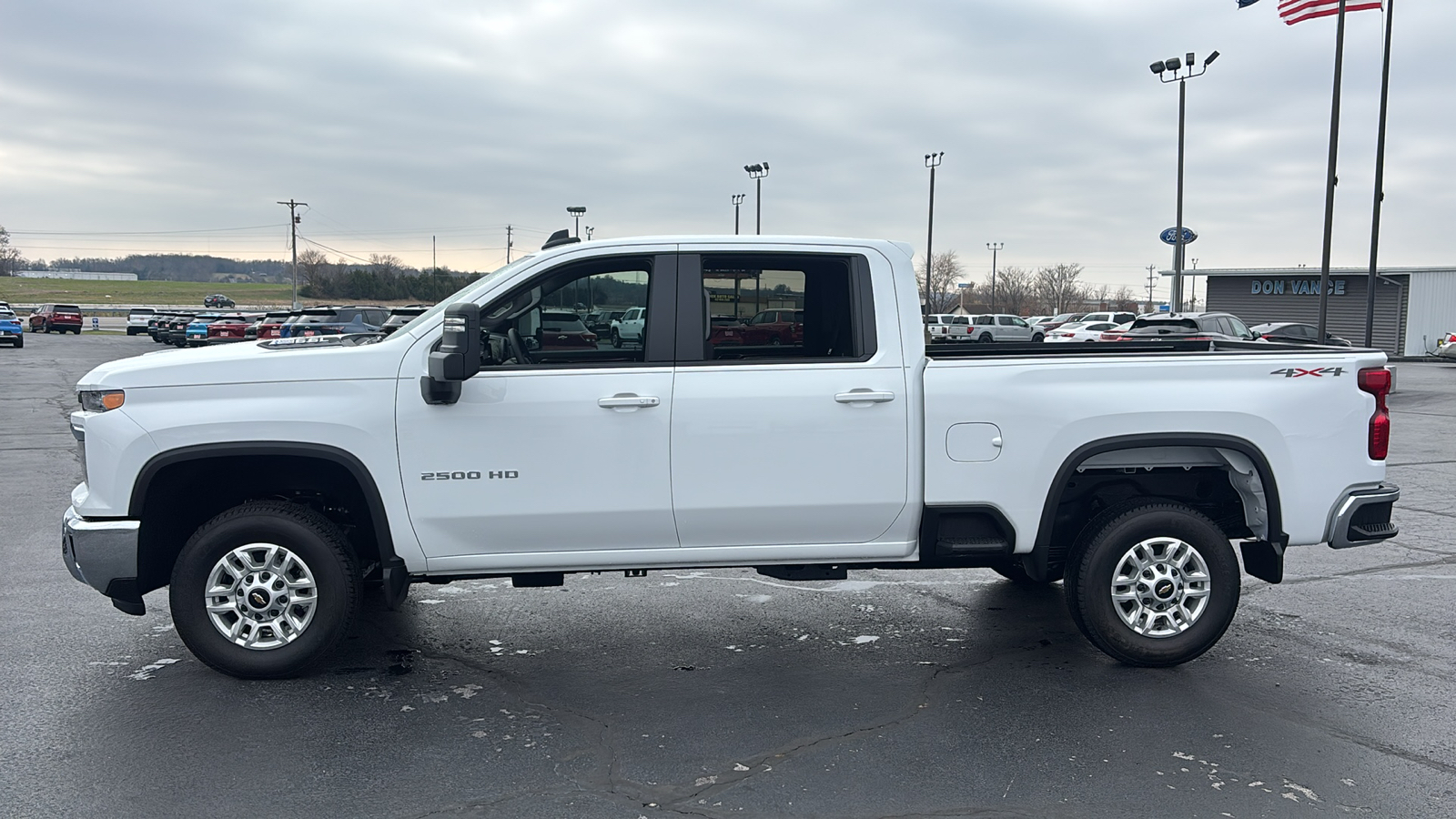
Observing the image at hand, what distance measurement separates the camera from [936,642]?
563 centimetres

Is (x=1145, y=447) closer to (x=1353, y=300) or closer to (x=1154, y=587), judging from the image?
(x=1154, y=587)

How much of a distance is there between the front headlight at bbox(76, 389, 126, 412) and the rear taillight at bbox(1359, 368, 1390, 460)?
568 centimetres

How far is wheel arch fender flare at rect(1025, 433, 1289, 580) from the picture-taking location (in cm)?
501

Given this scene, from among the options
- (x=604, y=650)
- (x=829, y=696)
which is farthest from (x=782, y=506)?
(x=604, y=650)

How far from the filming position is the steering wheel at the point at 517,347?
4.96 metres

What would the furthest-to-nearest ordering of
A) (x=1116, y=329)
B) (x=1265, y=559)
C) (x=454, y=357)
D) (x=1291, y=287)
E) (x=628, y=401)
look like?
(x=1291, y=287), (x=1116, y=329), (x=1265, y=559), (x=628, y=401), (x=454, y=357)

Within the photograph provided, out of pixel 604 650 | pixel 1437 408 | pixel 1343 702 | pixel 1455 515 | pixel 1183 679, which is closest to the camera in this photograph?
pixel 1343 702

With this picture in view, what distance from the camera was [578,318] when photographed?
507cm

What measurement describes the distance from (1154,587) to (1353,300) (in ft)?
177

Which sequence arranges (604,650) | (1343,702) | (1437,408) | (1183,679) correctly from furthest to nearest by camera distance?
(1437,408) → (604,650) → (1183,679) → (1343,702)

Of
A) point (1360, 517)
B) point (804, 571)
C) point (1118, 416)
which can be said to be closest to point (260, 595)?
point (804, 571)

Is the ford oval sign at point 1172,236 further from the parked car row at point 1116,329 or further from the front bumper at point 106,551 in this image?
the front bumper at point 106,551

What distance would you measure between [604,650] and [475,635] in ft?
2.46

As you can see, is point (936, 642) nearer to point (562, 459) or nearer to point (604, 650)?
point (604, 650)
